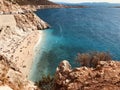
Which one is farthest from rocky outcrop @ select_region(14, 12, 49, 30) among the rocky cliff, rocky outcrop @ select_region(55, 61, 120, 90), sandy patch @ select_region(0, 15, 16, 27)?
rocky outcrop @ select_region(55, 61, 120, 90)

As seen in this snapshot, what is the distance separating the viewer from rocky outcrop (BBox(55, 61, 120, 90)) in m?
12.7

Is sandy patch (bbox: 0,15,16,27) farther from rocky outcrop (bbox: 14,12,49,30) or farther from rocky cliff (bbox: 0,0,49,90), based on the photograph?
rocky outcrop (bbox: 14,12,49,30)

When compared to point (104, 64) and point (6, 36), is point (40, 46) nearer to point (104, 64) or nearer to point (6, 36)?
point (6, 36)

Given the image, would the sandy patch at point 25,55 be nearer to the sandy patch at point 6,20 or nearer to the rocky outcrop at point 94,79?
the sandy patch at point 6,20

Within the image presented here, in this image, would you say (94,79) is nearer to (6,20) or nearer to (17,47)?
(17,47)

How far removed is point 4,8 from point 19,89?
3425 inches

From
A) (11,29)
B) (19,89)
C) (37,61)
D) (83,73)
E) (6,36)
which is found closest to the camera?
(83,73)

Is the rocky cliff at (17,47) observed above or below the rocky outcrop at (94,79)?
below

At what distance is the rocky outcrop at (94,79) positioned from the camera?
12700mm

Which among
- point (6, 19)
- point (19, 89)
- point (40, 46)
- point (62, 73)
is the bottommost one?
point (40, 46)

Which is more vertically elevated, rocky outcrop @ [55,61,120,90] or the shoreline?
rocky outcrop @ [55,61,120,90]

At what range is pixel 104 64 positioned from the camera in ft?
49.7

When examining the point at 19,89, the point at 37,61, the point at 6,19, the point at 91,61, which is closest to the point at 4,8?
the point at 6,19

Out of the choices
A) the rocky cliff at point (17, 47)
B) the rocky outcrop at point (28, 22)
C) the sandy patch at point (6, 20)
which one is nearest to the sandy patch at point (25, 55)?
the rocky cliff at point (17, 47)
